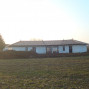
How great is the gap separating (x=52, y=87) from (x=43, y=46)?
2908cm

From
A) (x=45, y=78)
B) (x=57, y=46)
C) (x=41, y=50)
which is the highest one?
(x=57, y=46)

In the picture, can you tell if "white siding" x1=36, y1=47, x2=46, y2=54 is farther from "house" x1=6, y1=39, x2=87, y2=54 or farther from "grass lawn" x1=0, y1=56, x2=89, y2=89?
"grass lawn" x1=0, y1=56, x2=89, y2=89

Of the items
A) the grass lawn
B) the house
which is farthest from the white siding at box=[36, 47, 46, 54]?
the grass lawn

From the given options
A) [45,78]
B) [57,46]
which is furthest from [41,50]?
[45,78]

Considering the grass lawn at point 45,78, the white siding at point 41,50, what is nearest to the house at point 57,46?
the white siding at point 41,50

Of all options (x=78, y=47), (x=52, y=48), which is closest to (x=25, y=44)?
(x=52, y=48)

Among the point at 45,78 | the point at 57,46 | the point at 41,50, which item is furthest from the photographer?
the point at 57,46

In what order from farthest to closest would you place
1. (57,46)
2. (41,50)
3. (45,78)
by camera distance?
(57,46) → (41,50) → (45,78)

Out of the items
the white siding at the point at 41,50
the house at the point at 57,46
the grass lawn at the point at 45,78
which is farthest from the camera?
the white siding at the point at 41,50

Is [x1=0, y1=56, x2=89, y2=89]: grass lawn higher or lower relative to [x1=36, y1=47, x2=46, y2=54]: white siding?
lower

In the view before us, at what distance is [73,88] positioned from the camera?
6512 millimetres

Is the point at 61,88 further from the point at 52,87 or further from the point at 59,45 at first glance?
the point at 59,45

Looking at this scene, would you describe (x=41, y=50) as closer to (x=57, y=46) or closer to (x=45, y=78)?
(x=57, y=46)

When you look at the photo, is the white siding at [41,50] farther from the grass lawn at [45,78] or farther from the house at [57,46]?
the grass lawn at [45,78]
